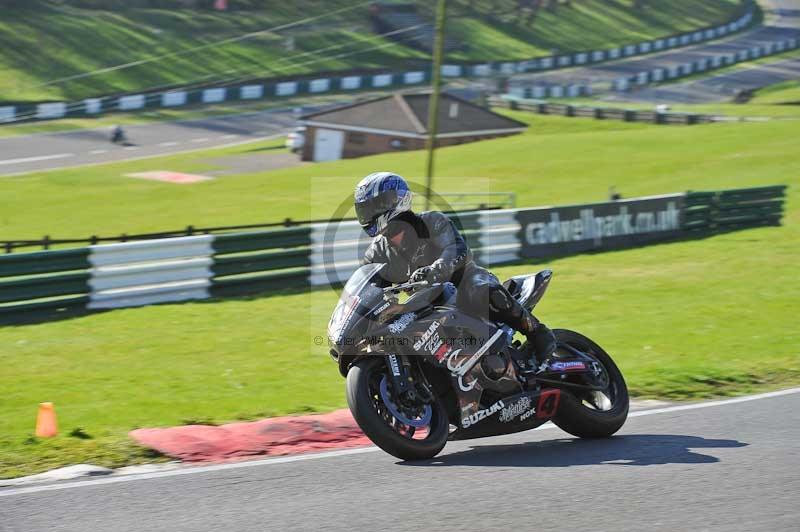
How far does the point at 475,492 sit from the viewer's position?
6.34 metres

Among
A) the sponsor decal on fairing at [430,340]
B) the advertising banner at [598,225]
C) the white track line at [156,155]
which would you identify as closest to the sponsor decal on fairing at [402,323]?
the sponsor decal on fairing at [430,340]

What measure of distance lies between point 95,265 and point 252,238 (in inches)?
101

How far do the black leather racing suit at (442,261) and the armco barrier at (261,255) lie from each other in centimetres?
837

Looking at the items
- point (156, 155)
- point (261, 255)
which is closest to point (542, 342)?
point (261, 255)

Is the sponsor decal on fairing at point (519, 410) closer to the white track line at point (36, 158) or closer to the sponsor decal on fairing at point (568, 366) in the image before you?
the sponsor decal on fairing at point (568, 366)

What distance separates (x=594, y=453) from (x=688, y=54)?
Answer: 3341 inches

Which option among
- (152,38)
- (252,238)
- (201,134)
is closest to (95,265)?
(252,238)

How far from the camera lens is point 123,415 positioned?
902 cm

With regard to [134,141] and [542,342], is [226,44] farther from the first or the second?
[542,342]

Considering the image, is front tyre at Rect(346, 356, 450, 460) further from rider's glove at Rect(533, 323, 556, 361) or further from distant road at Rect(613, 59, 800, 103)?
distant road at Rect(613, 59, 800, 103)

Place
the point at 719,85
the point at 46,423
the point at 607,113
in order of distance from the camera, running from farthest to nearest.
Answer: the point at 719,85
the point at 607,113
the point at 46,423

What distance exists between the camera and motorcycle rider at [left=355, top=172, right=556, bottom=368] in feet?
23.3

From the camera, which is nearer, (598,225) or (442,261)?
(442,261)

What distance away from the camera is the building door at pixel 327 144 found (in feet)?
148
